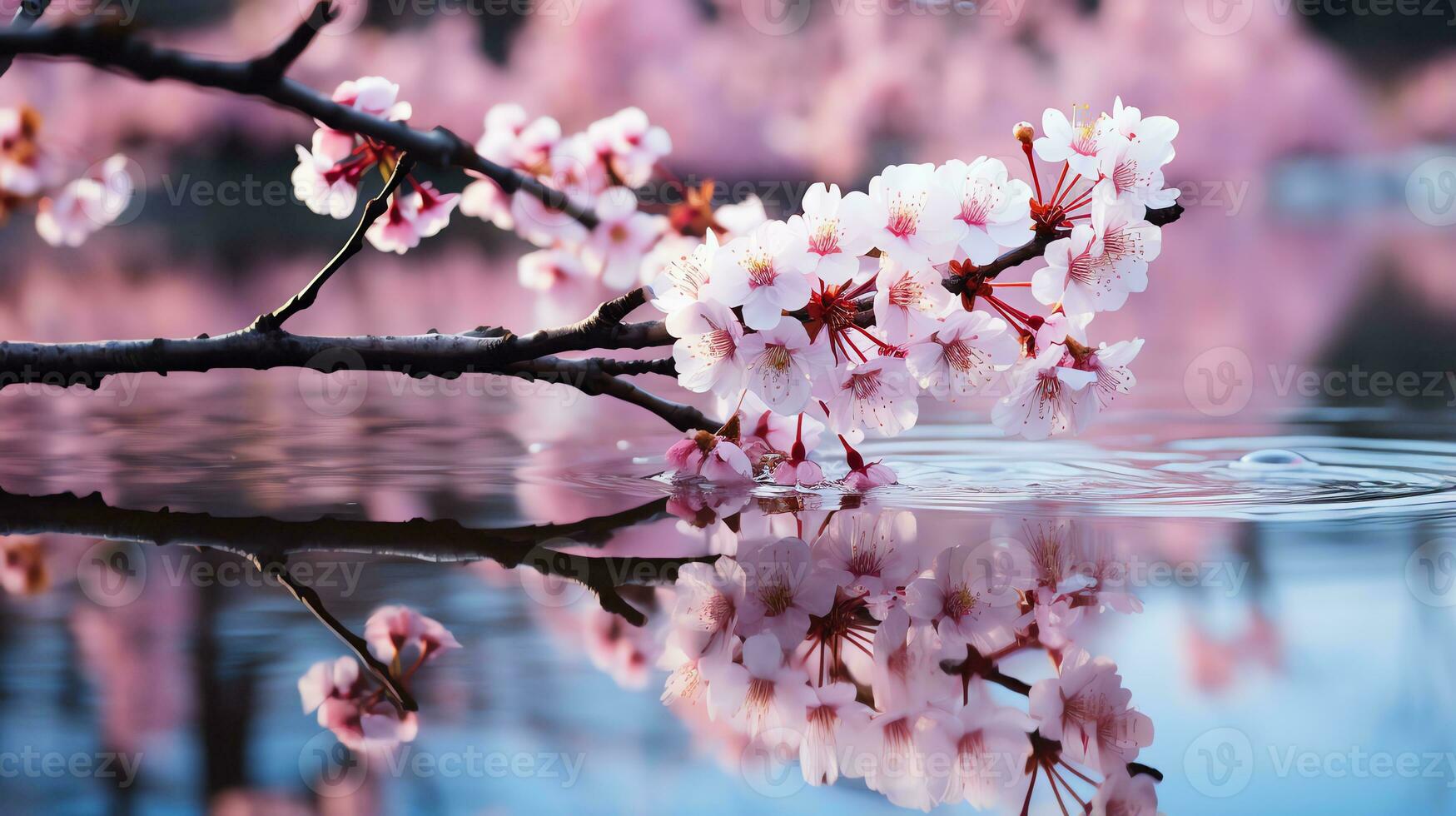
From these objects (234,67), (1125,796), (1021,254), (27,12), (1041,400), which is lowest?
(1125,796)

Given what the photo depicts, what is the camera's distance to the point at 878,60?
7465mm

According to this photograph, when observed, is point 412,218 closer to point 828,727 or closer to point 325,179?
point 325,179

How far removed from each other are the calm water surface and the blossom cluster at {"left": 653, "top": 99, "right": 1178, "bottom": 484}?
0.12 meters

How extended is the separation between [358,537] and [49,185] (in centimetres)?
145

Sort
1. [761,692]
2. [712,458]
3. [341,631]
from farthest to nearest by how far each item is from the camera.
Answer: [712,458] → [341,631] → [761,692]

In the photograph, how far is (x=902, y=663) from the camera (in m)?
0.74

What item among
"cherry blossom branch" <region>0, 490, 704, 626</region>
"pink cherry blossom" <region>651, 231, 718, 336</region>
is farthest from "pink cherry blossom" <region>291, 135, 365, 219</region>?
"pink cherry blossom" <region>651, 231, 718, 336</region>

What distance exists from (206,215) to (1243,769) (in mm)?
9104

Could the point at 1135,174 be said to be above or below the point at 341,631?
→ above

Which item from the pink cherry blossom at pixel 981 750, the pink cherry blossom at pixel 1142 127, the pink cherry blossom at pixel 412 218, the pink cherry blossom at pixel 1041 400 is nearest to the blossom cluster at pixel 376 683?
the pink cherry blossom at pixel 981 750

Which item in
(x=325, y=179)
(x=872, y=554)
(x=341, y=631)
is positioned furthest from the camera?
(x=325, y=179)

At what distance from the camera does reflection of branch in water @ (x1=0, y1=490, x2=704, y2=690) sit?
3.13ft

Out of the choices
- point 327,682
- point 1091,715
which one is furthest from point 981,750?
point 327,682

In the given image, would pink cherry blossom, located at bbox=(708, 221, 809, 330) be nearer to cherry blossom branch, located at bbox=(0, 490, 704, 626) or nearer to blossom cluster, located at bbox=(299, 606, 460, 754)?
cherry blossom branch, located at bbox=(0, 490, 704, 626)
